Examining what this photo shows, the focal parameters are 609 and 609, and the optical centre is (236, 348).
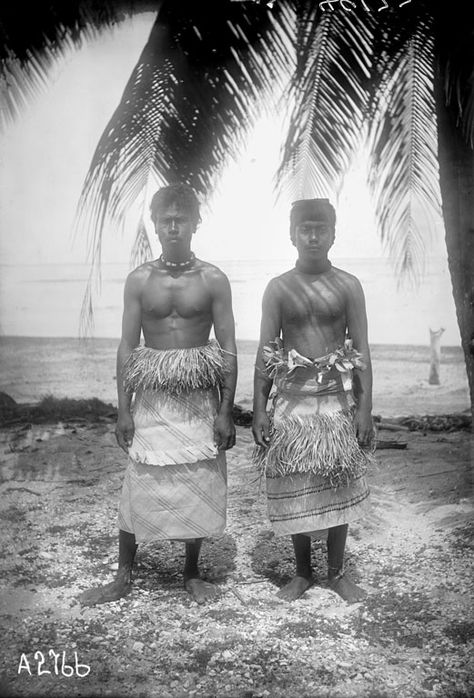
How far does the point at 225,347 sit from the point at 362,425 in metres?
0.62

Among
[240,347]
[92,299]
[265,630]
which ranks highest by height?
[92,299]

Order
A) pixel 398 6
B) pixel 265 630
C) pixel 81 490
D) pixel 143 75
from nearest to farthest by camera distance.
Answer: pixel 265 630
pixel 398 6
pixel 143 75
pixel 81 490

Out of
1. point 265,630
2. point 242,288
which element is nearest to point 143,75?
point 242,288

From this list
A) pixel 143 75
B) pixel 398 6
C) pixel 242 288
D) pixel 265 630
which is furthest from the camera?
pixel 242 288

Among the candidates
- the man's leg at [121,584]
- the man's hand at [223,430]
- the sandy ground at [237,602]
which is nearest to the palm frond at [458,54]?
the man's hand at [223,430]

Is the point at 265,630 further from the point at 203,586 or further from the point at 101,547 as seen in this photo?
the point at 101,547

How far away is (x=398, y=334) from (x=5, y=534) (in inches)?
89.1

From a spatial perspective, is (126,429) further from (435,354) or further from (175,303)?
(435,354)

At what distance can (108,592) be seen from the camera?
2.39 metres

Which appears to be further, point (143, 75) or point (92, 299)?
point (92, 299)

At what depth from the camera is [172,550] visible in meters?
2.85

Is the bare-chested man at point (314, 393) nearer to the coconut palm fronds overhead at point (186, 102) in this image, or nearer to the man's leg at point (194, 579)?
the man's leg at point (194, 579)

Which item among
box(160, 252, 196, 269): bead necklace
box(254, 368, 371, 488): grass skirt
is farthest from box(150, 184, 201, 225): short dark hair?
box(254, 368, 371, 488): grass skirt

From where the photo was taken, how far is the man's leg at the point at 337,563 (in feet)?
8.00
